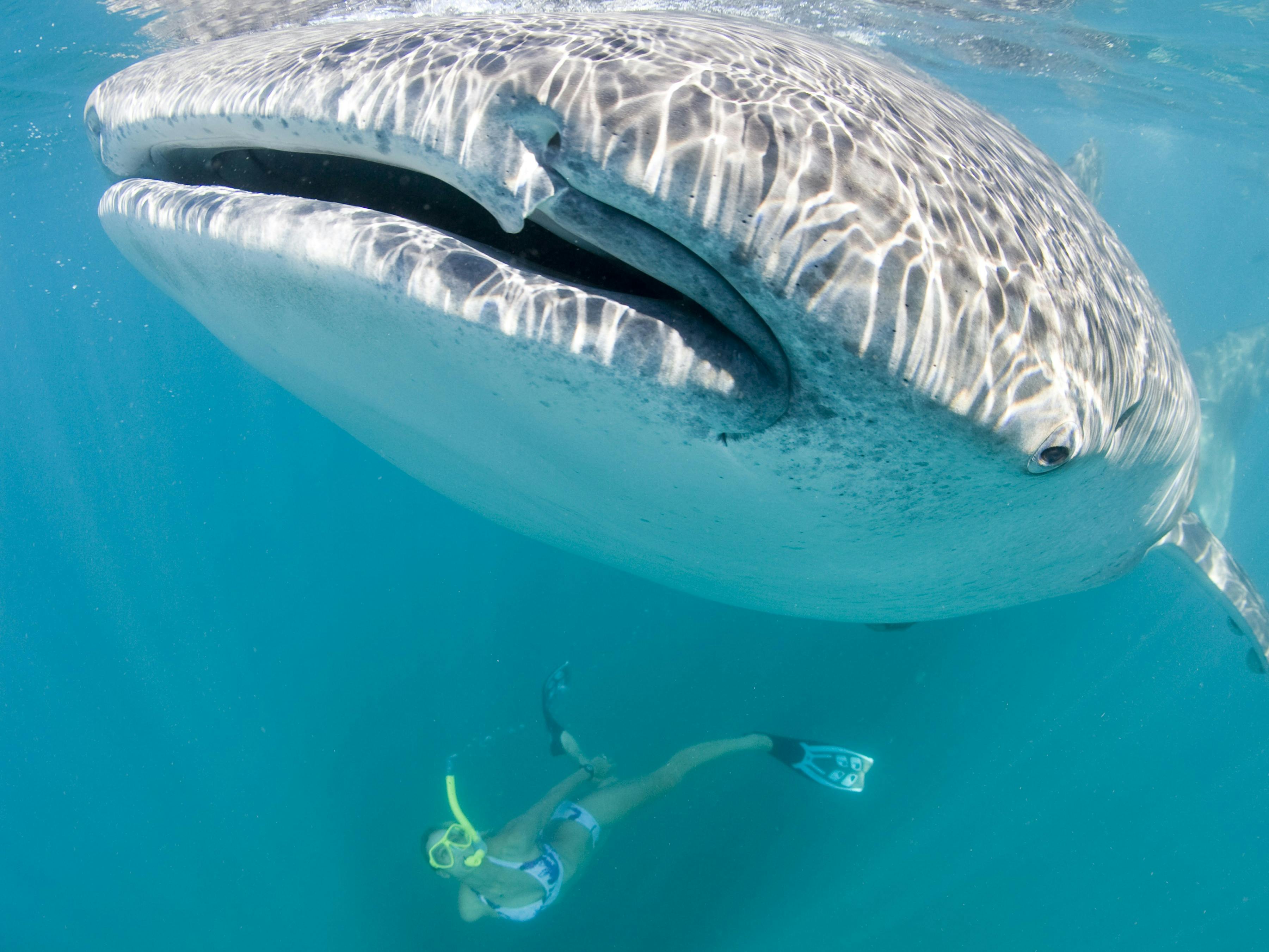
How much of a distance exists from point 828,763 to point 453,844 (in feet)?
12.3

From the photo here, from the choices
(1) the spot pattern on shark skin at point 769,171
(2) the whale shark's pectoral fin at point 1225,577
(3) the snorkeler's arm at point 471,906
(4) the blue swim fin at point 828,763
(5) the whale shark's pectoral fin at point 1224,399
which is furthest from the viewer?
(5) the whale shark's pectoral fin at point 1224,399

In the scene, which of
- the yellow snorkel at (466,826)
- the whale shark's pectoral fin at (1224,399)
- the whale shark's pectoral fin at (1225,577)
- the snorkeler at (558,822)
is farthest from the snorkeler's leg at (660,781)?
the whale shark's pectoral fin at (1224,399)

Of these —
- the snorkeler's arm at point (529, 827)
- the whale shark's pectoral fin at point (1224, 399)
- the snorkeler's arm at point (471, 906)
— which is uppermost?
the whale shark's pectoral fin at point (1224, 399)

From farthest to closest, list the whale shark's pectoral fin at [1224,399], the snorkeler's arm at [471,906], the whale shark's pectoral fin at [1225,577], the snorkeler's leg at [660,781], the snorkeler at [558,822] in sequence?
1. the whale shark's pectoral fin at [1224,399]
2. the snorkeler's leg at [660,781]
3. the snorkeler's arm at [471,906]
4. the snorkeler at [558,822]
5. the whale shark's pectoral fin at [1225,577]

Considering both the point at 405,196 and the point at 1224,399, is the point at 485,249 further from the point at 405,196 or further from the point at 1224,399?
the point at 1224,399

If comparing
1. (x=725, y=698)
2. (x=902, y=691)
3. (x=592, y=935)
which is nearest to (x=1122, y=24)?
(x=902, y=691)

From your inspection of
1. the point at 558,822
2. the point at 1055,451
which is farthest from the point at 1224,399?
the point at 1055,451

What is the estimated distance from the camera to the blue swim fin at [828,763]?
7.20 meters

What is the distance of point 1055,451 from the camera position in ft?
5.02

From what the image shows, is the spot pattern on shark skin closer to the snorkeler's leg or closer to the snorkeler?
the snorkeler

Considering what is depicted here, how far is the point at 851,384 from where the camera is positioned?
1.33 meters

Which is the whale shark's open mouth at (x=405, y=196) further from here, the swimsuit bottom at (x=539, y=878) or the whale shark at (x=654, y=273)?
the swimsuit bottom at (x=539, y=878)

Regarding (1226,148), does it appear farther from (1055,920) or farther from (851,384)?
(851,384)

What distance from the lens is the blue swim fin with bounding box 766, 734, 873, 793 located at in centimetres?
720
